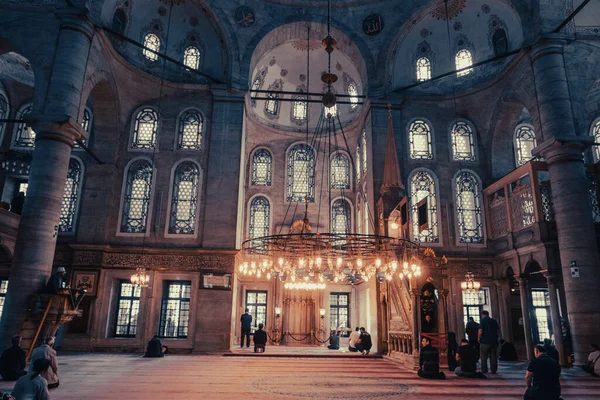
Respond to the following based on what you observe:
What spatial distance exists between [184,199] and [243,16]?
742 centimetres

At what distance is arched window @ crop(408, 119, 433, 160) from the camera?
52.5 feet


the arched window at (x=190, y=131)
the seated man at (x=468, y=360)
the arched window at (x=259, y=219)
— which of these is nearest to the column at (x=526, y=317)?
the seated man at (x=468, y=360)

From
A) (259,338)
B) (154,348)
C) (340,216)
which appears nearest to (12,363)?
(154,348)

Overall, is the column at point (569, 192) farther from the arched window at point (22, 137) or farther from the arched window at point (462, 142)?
the arched window at point (22, 137)

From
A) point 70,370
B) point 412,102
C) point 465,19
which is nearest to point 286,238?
point 70,370

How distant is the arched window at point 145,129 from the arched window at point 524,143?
46.8ft

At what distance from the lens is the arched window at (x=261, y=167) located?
20.4 m

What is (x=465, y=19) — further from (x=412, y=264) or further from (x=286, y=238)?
(x=286, y=238)

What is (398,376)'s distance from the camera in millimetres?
8789

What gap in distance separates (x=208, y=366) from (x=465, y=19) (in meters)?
15.4

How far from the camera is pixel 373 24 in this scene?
54.4 feet

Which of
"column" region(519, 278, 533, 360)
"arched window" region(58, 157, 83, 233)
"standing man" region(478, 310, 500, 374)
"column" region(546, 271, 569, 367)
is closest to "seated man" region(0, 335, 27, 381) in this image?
"arched window" region(58, 157, 83, 233)

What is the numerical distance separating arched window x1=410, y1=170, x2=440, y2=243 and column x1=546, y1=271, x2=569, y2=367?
159 inches

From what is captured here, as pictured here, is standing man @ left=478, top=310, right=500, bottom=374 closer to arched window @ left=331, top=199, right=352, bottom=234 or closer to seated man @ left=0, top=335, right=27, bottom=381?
seated man @ left=0, top=335, right=27, bottom=381
